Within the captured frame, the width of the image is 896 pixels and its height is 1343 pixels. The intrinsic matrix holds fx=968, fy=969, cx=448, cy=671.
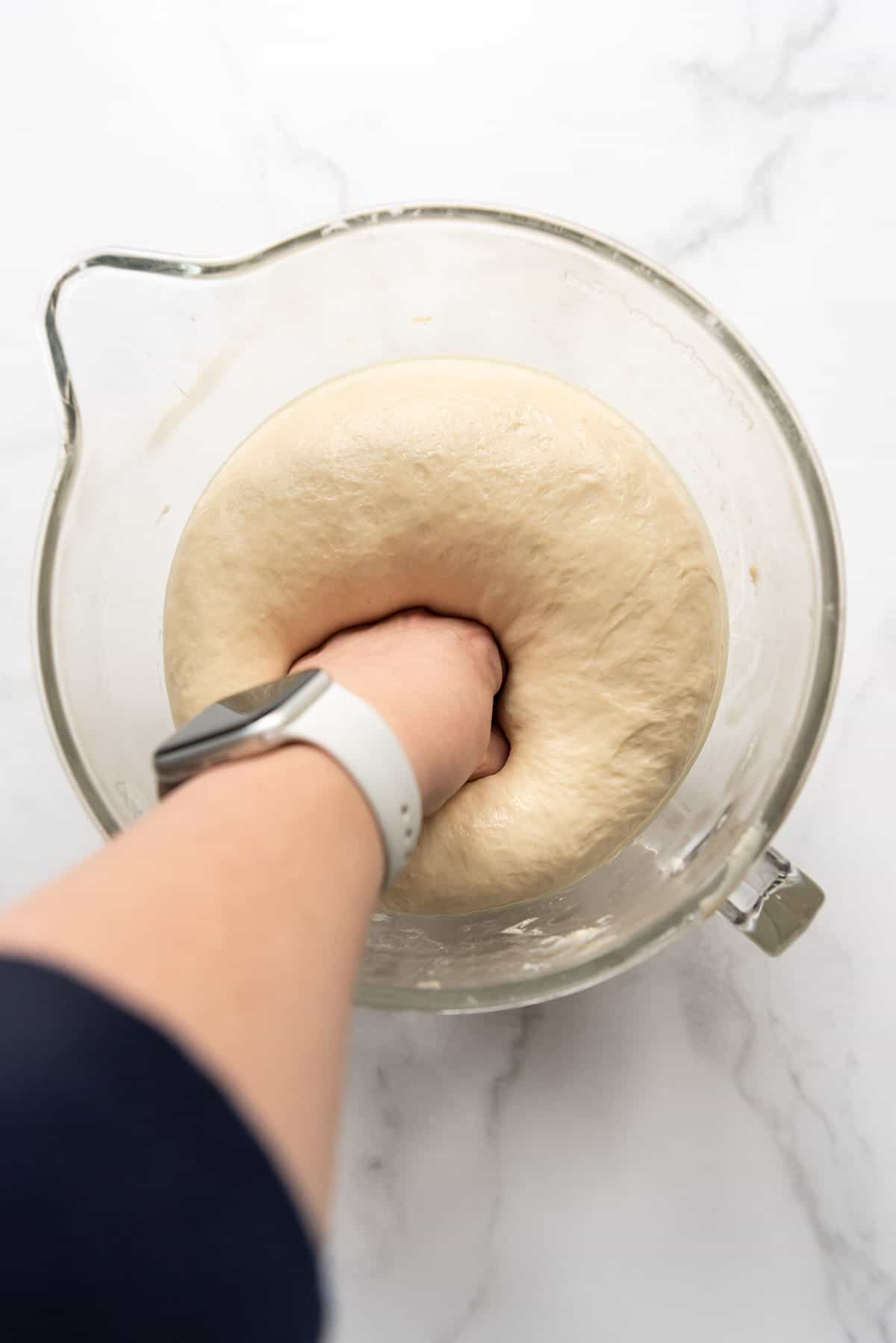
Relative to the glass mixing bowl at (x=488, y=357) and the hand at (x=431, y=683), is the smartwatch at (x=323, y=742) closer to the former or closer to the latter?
the hand at (x=431, y=683)

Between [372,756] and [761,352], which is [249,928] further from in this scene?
[761,352]

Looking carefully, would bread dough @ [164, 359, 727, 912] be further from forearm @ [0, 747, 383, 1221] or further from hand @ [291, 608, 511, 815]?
forearm @ [0, 747, 383, 1221]

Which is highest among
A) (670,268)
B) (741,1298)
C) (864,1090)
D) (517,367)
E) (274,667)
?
(670,268)

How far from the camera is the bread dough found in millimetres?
625

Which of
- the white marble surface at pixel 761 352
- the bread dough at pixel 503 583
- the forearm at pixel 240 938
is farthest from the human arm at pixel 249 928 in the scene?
the white marble surface at pixel 761 352

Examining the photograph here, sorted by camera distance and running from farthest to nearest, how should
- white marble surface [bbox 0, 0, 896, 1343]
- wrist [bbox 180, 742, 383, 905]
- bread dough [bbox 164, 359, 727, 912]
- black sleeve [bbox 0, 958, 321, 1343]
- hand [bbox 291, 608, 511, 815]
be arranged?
white marble surface [bbox 0, 0, 896, 1343] → bread dough [bbox 164, 359, 727, 912] → hand [bbox 291, 608, 511, 815] → wrist [bbox 180, 742, 383, 905] → black sleeve [bbox 0, 958, 321, 1343]

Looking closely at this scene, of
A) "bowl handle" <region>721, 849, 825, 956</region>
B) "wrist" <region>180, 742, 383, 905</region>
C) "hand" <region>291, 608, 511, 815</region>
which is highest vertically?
"wrist" <region>180, 742, 383, 905</region>

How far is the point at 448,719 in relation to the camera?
1.67ft

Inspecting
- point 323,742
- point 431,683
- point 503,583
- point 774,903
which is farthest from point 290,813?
point 774,903

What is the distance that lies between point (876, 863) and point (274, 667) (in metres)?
0.53

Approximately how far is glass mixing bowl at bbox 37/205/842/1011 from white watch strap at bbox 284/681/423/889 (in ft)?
0.80

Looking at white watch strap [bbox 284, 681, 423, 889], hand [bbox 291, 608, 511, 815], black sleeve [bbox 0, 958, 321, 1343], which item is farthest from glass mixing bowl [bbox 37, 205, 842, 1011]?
black sleeve [bbox 0, 958, 321, 1343]

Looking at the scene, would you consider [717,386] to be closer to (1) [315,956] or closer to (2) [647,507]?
(2) [647,507]

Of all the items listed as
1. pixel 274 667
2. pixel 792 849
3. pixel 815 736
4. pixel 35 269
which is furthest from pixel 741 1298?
pixel 35 269
